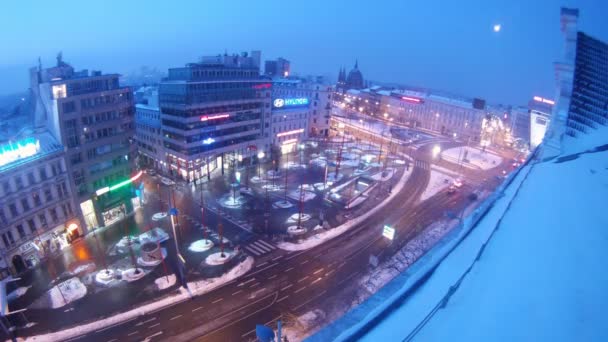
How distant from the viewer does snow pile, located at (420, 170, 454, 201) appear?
226ft

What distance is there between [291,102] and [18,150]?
2664 inches

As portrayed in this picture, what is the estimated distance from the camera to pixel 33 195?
41062mm

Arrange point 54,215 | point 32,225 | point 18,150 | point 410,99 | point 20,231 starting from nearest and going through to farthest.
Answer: point 18,150
point 20,231
point 32,225
point 54,215
point 410,99

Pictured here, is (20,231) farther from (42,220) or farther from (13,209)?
(13,209)

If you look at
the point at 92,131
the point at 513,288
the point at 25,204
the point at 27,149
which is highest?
the point at 513,288

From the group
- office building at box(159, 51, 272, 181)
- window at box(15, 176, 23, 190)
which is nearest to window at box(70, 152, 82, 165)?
window at box(15, 176, 23, 190)

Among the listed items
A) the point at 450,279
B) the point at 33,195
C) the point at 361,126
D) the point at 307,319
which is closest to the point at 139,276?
the point at 33,195

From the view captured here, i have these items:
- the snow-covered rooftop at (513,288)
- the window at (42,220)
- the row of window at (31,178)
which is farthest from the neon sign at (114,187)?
the snow-covered rooftop at (513,288)

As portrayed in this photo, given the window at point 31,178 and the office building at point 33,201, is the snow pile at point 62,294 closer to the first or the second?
the office building at point 33,201

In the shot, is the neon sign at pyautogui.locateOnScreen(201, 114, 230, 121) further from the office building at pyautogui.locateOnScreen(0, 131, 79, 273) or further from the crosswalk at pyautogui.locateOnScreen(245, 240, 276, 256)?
the crosswalk at pyautogui.locateOnScreen(245, 240, 276, 256)

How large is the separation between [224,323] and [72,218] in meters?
31.7

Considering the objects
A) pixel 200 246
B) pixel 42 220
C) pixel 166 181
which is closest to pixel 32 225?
pixel 42 220

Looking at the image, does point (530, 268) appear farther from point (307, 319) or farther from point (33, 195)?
point (33, 195)

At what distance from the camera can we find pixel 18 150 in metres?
39.2
